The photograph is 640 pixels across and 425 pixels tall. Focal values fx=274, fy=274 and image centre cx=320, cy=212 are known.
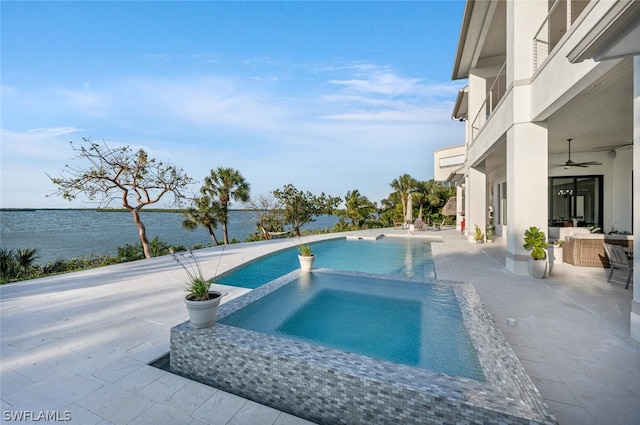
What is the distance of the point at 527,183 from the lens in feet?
20.5

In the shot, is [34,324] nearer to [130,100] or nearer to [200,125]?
[130,100]

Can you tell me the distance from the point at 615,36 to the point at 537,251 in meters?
4.54

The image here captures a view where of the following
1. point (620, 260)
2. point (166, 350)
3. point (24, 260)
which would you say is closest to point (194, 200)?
point (24, 260)

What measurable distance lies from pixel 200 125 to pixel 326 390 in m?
17.0

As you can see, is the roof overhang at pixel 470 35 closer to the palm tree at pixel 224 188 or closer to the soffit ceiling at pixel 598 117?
the soffit ceiling at pixel 598 117

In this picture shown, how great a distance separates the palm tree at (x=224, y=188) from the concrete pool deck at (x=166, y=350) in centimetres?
1104

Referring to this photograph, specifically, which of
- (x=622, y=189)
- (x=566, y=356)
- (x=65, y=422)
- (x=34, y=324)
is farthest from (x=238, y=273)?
(x=622, y=189)

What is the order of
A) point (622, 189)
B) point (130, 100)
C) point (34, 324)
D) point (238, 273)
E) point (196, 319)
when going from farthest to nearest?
point (130, 100) < point (622, 189) < point (238, 273) < point (34, 324) < point (196, 319)

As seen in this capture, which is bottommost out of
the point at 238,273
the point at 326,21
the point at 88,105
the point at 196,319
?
the point at 238,273

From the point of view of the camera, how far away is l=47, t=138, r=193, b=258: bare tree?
10.3 metres

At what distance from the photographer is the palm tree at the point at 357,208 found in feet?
72.0

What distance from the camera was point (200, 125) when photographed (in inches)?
640

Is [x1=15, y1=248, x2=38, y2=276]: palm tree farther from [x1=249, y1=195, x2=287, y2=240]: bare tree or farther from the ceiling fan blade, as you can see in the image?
the ceiling fan blade

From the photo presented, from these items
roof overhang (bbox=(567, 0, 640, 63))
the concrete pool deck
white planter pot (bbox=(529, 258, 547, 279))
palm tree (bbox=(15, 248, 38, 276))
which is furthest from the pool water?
palm tree (bbox=(15, 248, 38, 276))
